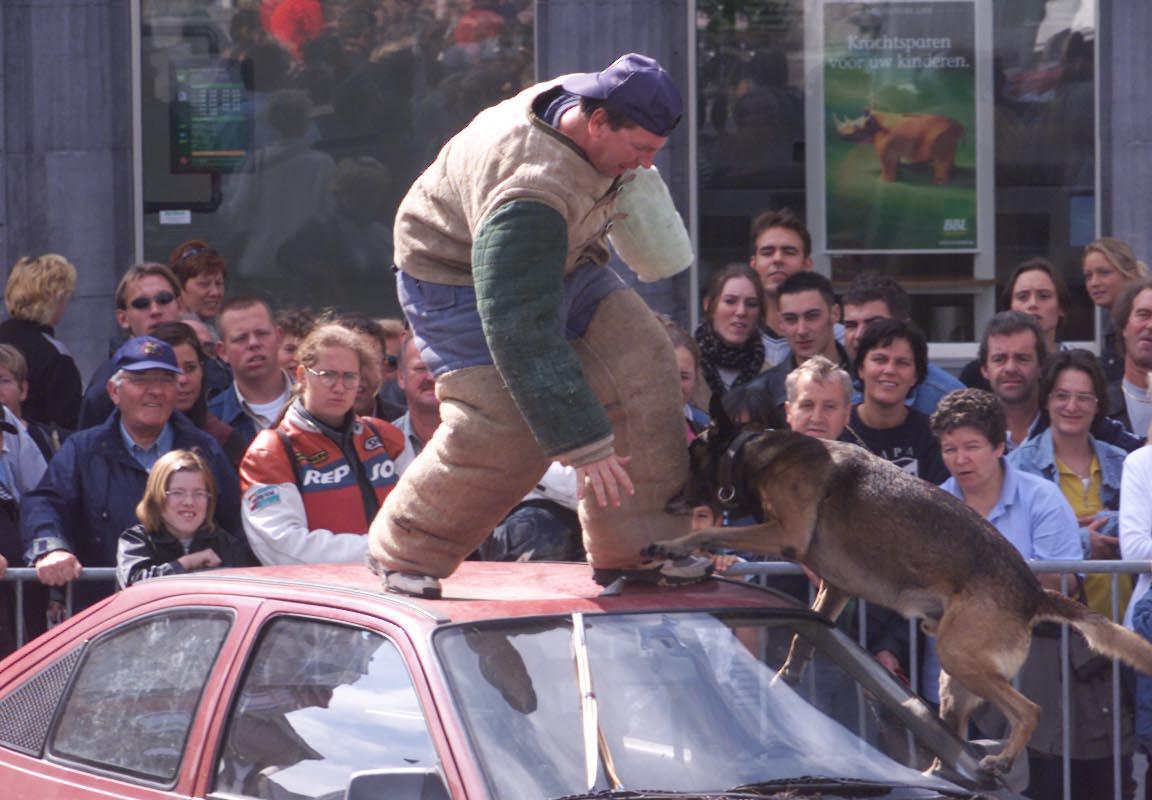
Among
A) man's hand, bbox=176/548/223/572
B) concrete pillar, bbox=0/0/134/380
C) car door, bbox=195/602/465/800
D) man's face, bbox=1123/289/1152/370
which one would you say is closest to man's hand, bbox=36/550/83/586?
man's hand, bbox=176/548/223/572

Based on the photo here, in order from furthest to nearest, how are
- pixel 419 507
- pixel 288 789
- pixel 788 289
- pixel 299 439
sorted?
pixel 788 289 → pixel 299 439 → pixel 419 507 → pixel 288 789

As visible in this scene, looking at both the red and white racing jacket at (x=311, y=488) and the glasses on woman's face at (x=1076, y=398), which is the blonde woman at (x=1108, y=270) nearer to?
Result: the glasses on woman's face at (x=1076, y=398)

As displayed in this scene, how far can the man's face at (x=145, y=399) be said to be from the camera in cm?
727

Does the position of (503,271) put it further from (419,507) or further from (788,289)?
(788,289)

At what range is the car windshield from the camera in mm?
3939

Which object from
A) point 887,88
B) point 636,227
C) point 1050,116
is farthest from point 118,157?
point 636,227

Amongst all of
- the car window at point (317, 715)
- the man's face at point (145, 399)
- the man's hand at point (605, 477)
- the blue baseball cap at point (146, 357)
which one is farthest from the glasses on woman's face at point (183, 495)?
the man's hand at point (605, 477)

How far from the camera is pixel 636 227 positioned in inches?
203

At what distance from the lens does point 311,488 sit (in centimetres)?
658

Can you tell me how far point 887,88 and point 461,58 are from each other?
268 cm

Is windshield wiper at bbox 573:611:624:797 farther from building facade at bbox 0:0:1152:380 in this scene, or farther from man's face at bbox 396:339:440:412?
building facade at bbox 0:0:1152:380

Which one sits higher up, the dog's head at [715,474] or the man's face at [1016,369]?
the man's face at [1016,369]

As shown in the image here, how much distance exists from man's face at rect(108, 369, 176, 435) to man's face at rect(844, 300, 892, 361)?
10.4ft

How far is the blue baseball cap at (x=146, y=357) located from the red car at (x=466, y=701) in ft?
8.59
